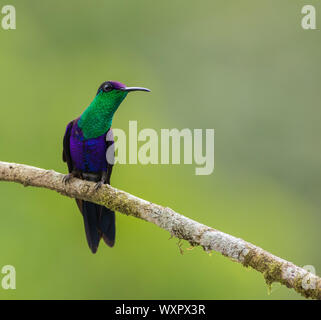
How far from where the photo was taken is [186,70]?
14.0m

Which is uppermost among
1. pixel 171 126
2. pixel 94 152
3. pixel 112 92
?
pixel 171 126

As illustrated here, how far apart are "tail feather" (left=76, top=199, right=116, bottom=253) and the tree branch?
526 mm

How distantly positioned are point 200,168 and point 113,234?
6335mm

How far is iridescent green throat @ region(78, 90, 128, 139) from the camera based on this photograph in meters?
5.18

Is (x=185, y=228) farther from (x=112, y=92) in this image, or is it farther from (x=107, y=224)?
(x=112, y=92)

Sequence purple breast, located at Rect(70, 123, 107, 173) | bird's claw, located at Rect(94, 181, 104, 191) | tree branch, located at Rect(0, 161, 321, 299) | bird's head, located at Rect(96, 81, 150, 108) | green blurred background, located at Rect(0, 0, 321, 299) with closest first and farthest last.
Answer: tree branch, located at Rect(0, 161, 321, 299), bird's claw, located at Rect(94, 181, 104, 191), bird's head, located at Rect(96, 81, 150, 108), purple breast, located at Rect(70, 123, 107, 173), green blurred background, located at Rect(0, 0, 321, 299)

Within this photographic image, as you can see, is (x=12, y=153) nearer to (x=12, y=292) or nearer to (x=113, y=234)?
(x=12, y=292)

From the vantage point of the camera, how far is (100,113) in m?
5.23

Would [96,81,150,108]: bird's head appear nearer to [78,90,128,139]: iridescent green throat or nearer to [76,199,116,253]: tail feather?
[78,90,128,139]: iridescent green throat

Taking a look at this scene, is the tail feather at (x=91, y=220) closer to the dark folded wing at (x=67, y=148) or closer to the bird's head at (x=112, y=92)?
the dark folded wing at (x=67, y=148)

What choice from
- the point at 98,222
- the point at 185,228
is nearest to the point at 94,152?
the point at 98,222

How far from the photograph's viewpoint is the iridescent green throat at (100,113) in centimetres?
518

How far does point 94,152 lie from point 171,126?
6463 mm

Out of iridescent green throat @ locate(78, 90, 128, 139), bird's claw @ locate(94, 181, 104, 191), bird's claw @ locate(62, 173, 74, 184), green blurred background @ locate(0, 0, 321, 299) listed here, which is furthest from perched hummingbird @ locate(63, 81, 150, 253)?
Answer: green blurred background @ locate(0, 0, 321, 299)
